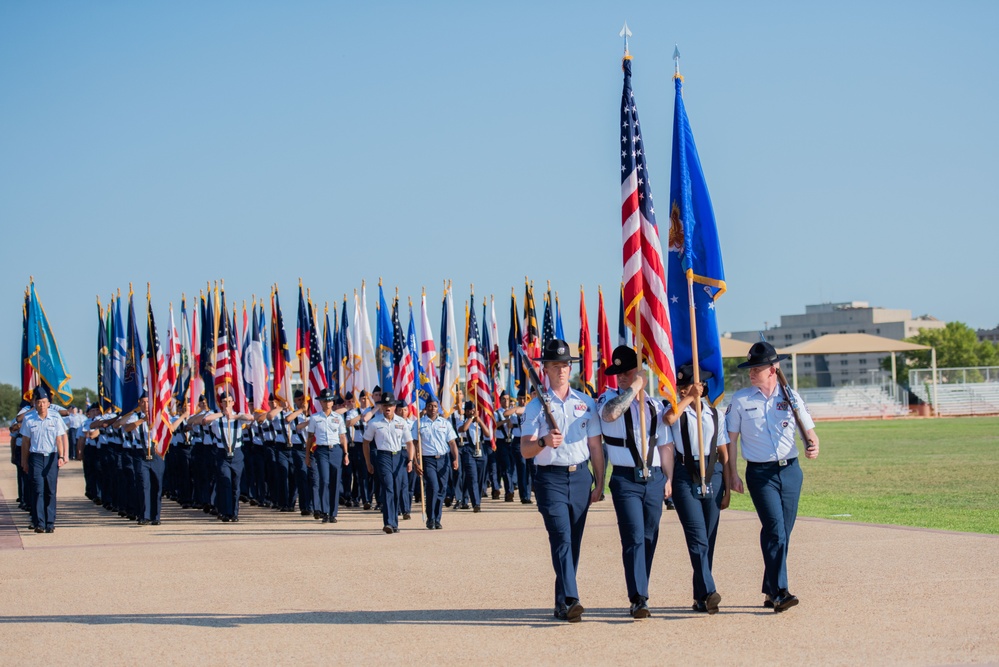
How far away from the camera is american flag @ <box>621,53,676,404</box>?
32.6ft

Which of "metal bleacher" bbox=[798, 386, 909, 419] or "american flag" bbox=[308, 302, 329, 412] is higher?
"american flag" bbox=[308, 302, 329, 412]

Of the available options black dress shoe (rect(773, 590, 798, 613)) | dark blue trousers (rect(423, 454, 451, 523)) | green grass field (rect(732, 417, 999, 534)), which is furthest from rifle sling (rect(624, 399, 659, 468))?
dark blue trousers (rect(423, 454, 451, 523))

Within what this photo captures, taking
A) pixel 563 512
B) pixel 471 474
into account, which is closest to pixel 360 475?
pixel 471 474

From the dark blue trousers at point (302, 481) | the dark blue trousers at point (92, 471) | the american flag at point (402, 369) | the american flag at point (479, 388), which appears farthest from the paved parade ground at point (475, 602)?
the dark blue trousers at point (92, 471)

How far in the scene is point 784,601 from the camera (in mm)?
8859

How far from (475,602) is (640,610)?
1614 millimetres

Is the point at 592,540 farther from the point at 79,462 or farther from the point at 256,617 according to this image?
the point at 79,462

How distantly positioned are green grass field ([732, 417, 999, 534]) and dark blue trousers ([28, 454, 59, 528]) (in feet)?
33.0

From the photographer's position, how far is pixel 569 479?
915 centimetres

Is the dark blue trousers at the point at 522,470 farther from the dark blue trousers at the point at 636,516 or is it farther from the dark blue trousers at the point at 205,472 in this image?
the dark blue trousers at the point at 636,516

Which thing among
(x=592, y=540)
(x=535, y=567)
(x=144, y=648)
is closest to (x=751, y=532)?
(x=592, y=540)

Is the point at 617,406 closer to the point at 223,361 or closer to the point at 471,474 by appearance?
the point at 471,474

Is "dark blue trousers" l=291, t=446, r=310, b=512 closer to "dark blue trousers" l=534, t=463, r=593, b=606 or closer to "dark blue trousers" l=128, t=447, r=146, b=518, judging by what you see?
"dark blue trousers" l=128, t=447, r=146, b=518

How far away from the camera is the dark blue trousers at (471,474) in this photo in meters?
20.6
